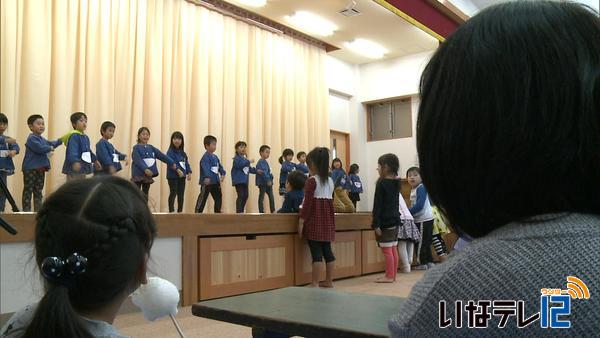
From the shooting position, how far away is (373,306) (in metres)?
1.52

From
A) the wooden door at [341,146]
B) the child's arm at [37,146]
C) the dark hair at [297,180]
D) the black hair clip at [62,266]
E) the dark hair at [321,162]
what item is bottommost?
the black hair clip at [62,266]

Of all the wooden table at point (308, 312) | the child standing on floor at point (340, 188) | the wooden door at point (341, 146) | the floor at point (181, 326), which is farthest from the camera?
→ the wooden door at point (341, 146)

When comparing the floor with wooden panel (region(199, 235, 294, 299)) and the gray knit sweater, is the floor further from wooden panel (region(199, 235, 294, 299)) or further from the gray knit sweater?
the gray knit sweater

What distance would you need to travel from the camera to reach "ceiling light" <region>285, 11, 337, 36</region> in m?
9.33

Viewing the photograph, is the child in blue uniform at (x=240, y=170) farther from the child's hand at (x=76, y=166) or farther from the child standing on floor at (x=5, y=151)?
the child standing on floor at (x=5, y=151)

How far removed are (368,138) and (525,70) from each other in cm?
1173

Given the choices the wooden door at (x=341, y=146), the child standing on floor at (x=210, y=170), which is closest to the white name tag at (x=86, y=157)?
the child standing on floor at (x=210, y=170)

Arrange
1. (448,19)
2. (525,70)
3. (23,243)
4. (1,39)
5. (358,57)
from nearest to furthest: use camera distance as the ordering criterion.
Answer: (525,70)
(23,243)
(1,39)
(448,19)
(358,57)

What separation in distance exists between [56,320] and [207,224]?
318cm

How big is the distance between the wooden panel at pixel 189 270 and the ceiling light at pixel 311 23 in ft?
20.8

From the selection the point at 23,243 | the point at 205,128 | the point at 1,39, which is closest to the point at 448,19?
the point at 205,128

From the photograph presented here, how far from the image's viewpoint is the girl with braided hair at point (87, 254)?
91 cm

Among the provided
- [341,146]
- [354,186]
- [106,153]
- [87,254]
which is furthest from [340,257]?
[341,146]

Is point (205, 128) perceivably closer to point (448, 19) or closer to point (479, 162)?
point (448, 19)
